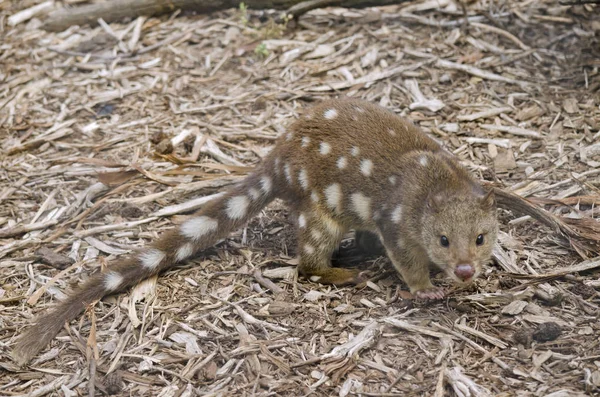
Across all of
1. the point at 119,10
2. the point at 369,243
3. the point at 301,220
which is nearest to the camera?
the point at 301,220

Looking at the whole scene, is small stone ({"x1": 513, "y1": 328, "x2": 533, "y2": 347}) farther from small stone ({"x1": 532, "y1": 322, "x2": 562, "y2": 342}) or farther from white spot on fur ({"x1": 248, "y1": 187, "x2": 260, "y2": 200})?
white spot on fur ({"x1": 248, "y1": 187, "x2": 260, "y2": 200})

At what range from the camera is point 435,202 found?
5184 millimetres

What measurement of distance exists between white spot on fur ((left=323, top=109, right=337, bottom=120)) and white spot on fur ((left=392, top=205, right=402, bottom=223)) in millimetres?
921

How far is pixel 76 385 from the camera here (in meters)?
4.69

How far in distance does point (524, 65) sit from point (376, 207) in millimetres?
2977

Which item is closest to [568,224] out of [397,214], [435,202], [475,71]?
[435,202]

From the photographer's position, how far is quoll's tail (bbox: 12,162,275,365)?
498 cm

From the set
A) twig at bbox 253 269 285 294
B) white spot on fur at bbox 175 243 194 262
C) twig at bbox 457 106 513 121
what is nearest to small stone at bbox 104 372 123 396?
white spot on fur at bbox 175 243 194 262

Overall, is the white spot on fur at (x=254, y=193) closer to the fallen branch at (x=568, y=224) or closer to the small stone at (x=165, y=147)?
the small stone at (x=165, y=147)

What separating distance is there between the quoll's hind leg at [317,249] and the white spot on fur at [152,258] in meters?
1.06

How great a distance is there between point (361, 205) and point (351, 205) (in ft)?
0.27

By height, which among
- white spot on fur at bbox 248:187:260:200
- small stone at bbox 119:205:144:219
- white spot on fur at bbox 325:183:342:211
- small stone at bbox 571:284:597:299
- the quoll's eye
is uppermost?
white spot on fur at bbox 325:183:342:211

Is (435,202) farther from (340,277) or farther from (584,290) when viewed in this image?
(584,290)

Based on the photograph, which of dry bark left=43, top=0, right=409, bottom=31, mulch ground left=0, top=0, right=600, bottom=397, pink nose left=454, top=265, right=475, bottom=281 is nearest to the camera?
mulch ground left=0, top=0, right=600, bottom=397
